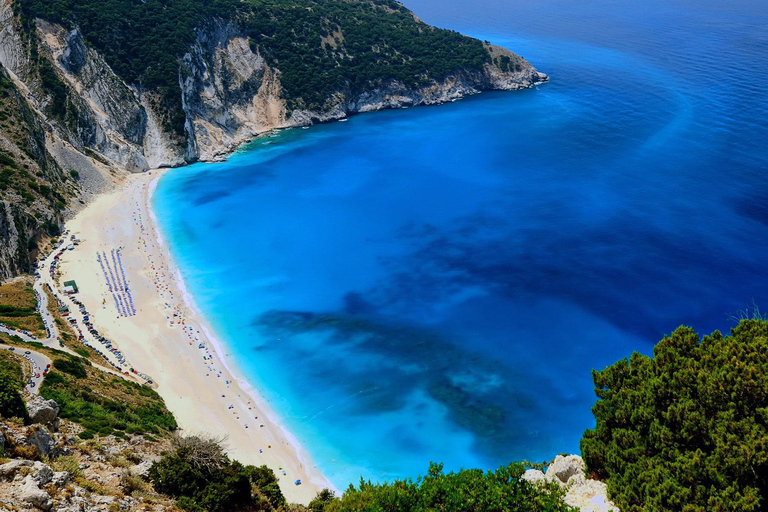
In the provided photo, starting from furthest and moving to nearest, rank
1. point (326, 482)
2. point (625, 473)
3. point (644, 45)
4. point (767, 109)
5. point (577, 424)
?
1. point (644, 45)
2. point (767, 109)
3. point (577, 424)
4. point (326, 482)
5. point (625, 473)

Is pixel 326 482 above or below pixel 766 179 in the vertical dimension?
below

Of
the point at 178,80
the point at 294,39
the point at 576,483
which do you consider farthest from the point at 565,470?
the point at 294,39

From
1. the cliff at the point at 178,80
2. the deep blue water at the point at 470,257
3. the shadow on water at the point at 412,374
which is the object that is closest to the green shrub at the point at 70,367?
the deep blue water at the point at 470,257

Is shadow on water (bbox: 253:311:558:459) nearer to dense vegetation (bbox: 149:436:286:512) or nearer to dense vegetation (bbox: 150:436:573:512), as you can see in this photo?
dense vegetation (bbox: 150:436:573:512)

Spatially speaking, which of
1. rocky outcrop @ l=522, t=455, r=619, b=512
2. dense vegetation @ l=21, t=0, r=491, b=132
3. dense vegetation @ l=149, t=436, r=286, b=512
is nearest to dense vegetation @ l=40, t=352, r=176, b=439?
dense vegetation @ l=149, t=436, r=286, b=512

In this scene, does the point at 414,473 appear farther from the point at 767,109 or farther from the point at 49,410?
the point at 767,109

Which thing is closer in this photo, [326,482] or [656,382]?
[656,382]

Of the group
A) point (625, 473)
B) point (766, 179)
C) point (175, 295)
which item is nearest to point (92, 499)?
point (625, 473)

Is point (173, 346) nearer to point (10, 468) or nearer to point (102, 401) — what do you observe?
point (102, 401)
